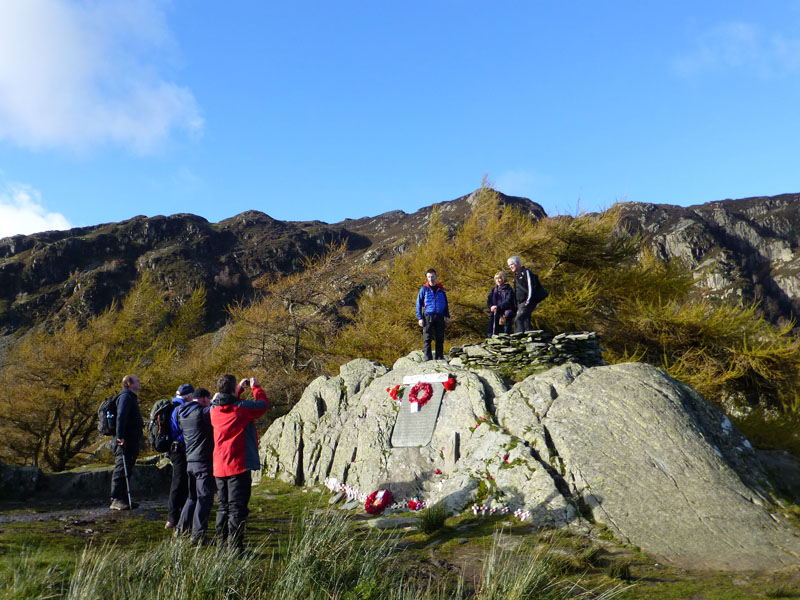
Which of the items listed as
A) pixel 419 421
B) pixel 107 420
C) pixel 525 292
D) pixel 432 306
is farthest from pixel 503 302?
pixel 107 420

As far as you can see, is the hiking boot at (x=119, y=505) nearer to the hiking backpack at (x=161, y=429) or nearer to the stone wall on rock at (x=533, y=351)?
the hiking backpack at (x=161, y=429)

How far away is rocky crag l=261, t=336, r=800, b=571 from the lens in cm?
648

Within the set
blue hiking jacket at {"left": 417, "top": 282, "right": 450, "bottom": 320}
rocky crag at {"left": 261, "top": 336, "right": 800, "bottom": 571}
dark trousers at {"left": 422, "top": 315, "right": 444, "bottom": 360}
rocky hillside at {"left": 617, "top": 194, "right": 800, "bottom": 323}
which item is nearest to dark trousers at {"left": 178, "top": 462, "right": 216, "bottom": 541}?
rocky crag at {"left": 261, "top": 336, "right": 800, "bottom": 571}

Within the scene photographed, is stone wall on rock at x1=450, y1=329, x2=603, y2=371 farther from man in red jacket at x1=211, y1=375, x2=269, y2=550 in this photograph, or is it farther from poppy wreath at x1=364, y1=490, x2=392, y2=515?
man in red jacket at x1=211, y1=375, x2=269, y2=550

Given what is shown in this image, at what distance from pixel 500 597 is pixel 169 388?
21.8 metres

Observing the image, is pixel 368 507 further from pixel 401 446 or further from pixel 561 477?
pixel 561 477

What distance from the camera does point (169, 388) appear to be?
73.9 ft

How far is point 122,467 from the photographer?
8.34 metres

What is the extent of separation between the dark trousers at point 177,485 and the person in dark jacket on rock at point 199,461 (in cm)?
76

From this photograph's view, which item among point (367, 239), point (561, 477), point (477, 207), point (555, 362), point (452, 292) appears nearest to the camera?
point (561, 477)

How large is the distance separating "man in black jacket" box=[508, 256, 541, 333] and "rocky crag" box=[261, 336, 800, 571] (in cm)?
136

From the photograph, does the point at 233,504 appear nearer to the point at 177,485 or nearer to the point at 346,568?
the point at 346,568

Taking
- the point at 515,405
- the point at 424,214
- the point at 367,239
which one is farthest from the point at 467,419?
the point at 424,214

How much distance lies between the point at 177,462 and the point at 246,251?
11841cm
